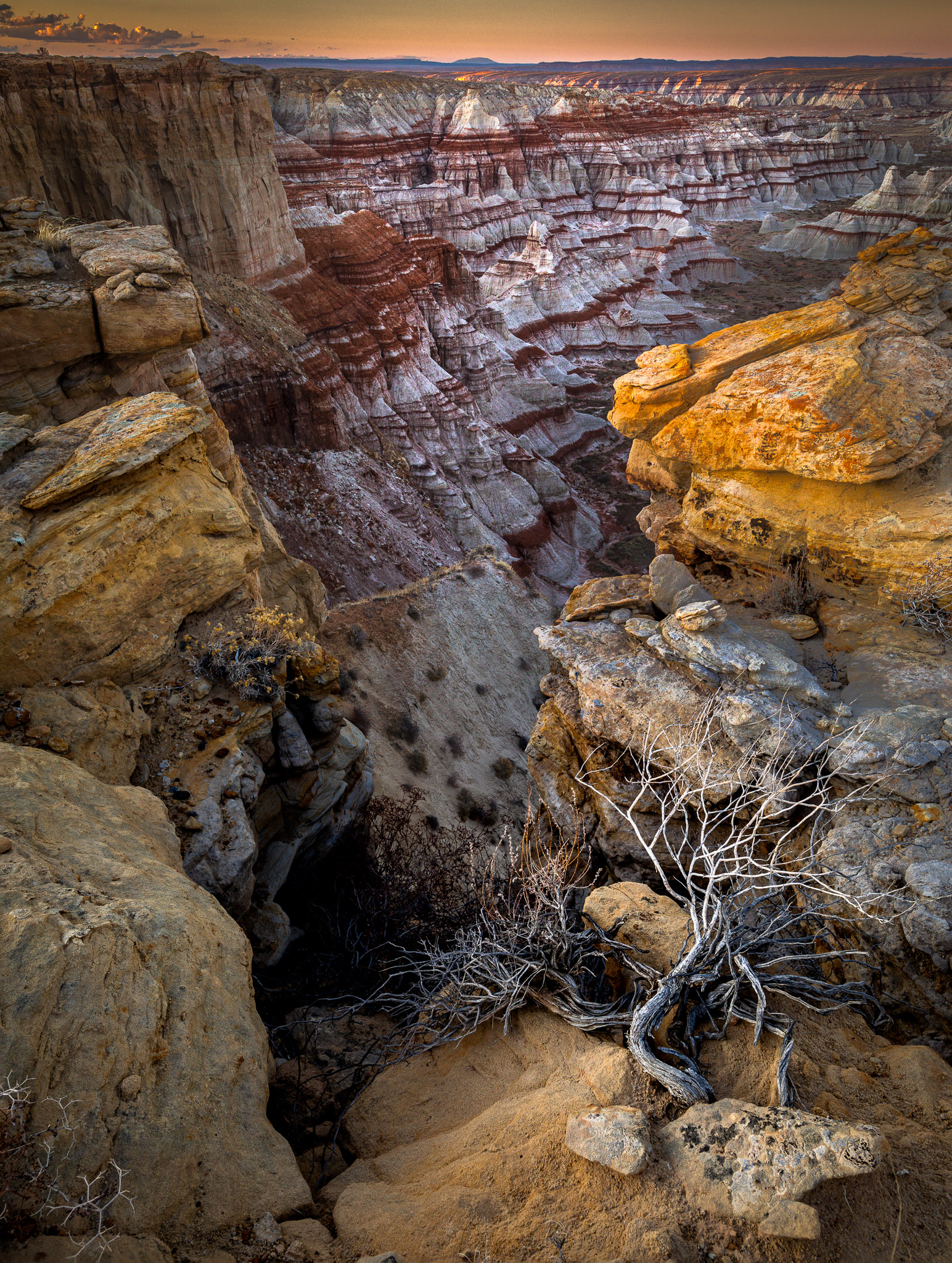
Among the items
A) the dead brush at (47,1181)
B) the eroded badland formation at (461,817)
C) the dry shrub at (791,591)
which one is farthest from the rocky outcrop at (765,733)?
the dead brush at (47,1181)

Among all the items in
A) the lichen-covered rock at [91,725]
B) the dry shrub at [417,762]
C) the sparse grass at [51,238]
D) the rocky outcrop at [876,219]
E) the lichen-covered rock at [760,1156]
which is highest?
the rocky outcrop at [876,219]

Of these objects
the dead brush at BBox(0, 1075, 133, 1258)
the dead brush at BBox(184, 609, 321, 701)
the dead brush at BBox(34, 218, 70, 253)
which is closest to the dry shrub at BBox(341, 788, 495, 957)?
the dead brush at BBox(184, 609, 321, 701)

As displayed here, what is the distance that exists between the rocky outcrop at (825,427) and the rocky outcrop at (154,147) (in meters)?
19.0

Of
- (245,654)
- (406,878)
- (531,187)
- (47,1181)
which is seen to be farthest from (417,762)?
(531,187)

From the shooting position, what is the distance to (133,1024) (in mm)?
4918

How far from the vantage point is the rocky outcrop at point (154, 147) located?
2308 cm

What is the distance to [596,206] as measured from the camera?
74125 mm

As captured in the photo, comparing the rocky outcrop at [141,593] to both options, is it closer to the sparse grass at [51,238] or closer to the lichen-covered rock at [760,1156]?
the sparse grass at [51,238]

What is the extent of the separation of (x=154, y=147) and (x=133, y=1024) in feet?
101

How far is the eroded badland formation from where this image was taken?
4.42 metres

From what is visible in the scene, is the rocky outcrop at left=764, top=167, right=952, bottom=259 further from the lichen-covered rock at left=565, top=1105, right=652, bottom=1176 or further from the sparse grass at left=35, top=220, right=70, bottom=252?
the lichen-covered rock at left=565, top=1105, right=652, bottom=1176

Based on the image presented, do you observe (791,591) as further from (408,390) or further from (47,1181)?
(408,390)

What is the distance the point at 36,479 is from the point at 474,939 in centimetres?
757

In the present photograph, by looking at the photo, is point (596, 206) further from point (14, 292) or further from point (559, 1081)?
point (559, 1081)
